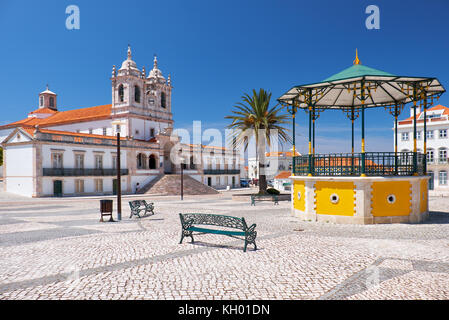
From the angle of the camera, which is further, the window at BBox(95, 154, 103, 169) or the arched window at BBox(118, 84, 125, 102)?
the arched window at BBox(118, 84, 125, 102)

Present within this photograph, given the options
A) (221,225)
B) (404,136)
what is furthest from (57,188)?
(404,136)

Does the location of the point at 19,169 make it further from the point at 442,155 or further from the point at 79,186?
the point at 442,155

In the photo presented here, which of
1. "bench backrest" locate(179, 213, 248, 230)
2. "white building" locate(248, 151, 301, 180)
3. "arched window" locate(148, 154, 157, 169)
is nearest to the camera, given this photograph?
"bench backrest" locate(179, 213, 248, 230)

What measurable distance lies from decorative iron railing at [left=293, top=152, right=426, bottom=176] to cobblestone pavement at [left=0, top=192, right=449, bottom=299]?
7.73 ft

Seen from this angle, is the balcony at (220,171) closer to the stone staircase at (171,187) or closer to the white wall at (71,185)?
the stone staircase at (171,187)

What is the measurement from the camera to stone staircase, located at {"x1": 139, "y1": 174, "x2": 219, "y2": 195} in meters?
42.9

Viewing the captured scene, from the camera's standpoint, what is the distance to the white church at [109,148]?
115ft

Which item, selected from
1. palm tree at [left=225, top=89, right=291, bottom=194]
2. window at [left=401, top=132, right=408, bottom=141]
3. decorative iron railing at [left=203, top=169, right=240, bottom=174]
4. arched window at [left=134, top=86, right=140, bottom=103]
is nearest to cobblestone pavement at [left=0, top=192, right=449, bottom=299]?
palm tree at [left=225, top=89, right=291, bottom=194]

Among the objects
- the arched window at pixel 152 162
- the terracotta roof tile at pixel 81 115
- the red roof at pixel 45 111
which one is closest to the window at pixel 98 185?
the arched window at pixel 152 162

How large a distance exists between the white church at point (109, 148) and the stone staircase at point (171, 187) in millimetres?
1130

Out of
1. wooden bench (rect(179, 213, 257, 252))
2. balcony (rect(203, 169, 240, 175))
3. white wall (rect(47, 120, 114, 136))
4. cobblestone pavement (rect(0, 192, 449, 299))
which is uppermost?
white wall (rect(47, 120, 114, 136))

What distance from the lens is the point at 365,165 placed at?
13.7m

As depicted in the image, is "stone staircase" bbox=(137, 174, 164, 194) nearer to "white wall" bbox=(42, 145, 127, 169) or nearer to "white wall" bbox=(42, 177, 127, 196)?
"white wall" bbox=(42, 145, 127, 169)

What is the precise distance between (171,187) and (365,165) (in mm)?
32712
